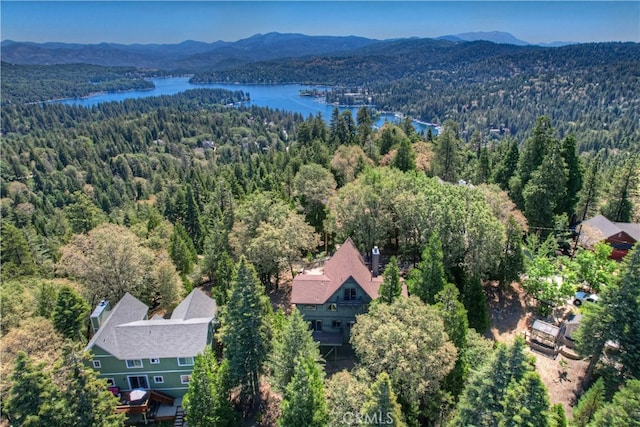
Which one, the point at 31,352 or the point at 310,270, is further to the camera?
the point at 310,270

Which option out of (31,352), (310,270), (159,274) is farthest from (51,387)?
(310,270)

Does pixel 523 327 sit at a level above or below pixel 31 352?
below

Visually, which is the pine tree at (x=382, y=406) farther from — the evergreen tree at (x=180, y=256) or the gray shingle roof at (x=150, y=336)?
the evergreen tree at (x=180, y=256)

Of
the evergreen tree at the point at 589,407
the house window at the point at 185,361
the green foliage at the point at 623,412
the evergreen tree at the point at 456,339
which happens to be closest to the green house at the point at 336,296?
the evergreen tree at the point at 456,339

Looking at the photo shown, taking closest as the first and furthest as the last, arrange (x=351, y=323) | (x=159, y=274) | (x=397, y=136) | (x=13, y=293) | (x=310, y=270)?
(x=351, y=323) < (x=13, y=293) < (x=159, y=274) < (x=310, y=270) < (x=397, y=136)

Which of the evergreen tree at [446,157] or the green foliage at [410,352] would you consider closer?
the green foliage at [410,352]

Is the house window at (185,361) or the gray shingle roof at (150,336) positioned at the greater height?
the gray shingle roof at (150,336)

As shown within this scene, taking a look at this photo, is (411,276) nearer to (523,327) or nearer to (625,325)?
(523,327)
